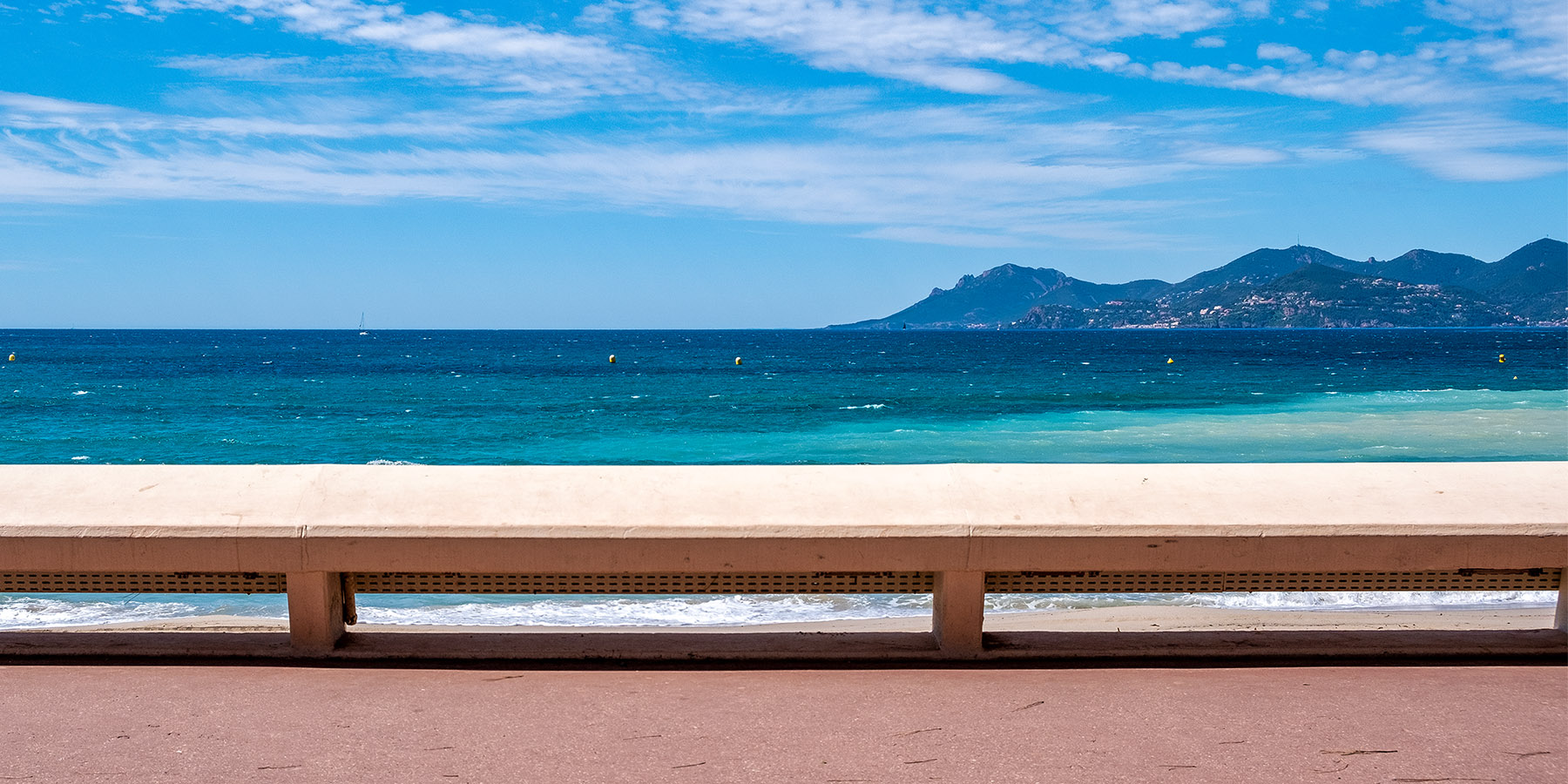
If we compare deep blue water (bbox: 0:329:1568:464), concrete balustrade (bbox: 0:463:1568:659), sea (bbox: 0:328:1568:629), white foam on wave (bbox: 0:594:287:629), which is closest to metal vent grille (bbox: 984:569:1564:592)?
concrete balustrade (bbox: 0:463:1568:659)

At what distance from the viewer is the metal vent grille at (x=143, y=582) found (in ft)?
14.5

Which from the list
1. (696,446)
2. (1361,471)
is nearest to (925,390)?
(696,446)

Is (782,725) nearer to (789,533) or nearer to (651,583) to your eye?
(789,533)

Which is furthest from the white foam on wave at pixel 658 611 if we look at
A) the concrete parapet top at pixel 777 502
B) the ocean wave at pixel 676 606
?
the concrete parapet top at pixel 777 502

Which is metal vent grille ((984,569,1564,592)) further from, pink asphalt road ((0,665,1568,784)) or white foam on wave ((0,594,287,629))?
white foam on wave ((0,594,287,629))

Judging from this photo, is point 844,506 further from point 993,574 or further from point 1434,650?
point 1434,650

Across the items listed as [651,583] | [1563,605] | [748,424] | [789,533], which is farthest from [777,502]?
[748,424]

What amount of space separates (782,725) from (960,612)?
1.00 metres

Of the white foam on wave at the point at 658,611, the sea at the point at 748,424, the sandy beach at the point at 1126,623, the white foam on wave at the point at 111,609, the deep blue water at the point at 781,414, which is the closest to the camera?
the sandy beach at the point at 1126,623

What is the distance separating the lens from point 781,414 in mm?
39562

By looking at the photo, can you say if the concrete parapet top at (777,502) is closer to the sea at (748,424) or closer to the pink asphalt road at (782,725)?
the pink asphalt road at (782,725)

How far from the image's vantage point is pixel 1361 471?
483cm

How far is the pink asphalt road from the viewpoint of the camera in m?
3.40

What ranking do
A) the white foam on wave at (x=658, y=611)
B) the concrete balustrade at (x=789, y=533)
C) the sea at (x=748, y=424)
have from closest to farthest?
the concrete balustrade at (x=789, y=533) < the white foam on wave at (x=658, y=611) < the sea at (x=748, y=424)
